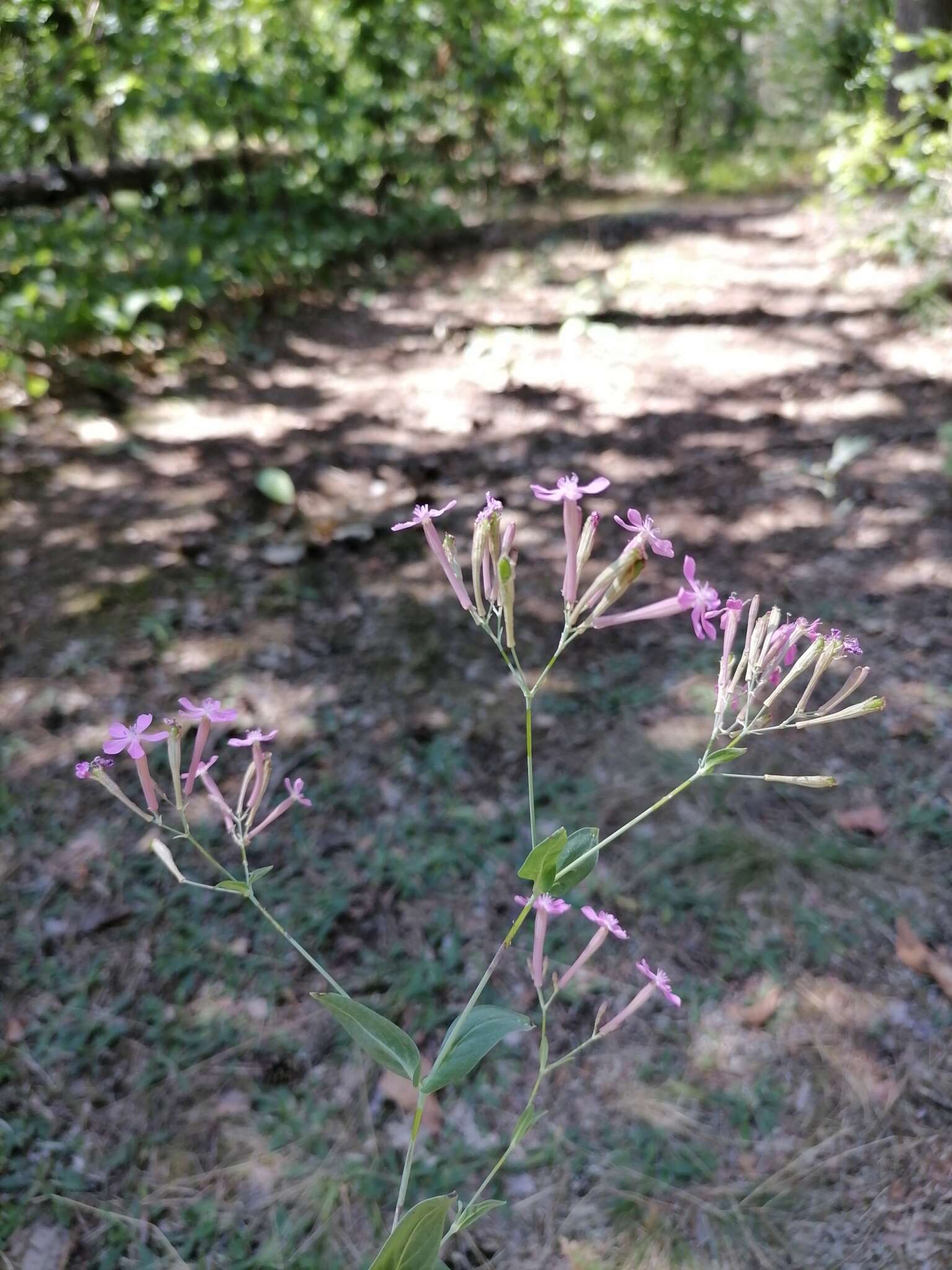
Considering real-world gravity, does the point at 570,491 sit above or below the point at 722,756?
above

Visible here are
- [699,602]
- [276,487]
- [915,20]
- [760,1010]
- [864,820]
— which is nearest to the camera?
[699,602]

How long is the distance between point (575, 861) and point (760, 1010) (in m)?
1.12

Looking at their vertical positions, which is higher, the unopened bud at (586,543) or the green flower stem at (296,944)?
the unopened bud at (586,543)

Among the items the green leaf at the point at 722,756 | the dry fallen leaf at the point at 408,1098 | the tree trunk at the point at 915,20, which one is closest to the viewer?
the green leaf at the point at 722,756

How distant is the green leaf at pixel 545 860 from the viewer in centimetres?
108

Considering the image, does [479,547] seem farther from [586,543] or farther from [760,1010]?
[760,1010]

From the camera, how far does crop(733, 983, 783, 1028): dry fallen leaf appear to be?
2043 mm

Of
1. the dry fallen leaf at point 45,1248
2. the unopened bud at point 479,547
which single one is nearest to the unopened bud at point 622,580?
the unopened bud at point 479,547

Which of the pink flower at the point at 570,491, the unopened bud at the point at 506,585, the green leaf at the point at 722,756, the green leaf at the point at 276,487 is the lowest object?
the green leaf at the point at 276,487

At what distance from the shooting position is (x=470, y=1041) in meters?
1.20

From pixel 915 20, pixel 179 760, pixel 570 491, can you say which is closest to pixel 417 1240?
pixel 179 760

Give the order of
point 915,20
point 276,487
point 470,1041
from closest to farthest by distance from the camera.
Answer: point 470,1041 → point 276,487 → point 915,20

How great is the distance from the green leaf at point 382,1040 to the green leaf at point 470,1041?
0.11ft

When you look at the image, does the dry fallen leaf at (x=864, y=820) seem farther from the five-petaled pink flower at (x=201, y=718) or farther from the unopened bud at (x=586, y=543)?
the five-petaled pink flower at (x=201, y=718)
